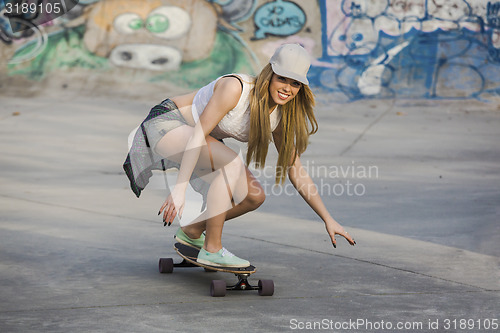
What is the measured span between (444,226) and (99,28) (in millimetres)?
9542

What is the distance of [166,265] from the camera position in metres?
4.57

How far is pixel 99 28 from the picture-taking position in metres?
14.0

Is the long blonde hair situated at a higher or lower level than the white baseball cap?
lower

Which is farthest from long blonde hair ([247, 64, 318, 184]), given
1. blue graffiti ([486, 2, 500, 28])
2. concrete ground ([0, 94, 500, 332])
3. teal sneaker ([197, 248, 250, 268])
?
blue graffiti ([486, 2, 500, 28])

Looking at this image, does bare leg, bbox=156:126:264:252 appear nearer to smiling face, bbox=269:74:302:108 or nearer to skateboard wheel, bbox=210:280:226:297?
skateboard wheel, bbox=210:280:226:297

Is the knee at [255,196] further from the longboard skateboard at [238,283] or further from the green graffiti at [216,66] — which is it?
the green graffiti at [216,66]

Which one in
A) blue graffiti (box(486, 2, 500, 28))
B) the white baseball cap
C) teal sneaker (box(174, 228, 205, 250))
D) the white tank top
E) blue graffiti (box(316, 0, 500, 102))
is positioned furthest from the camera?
blue graffiti (box(486, 2, 500, 28))

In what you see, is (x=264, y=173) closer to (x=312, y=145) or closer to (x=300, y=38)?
(x=312, y=145)

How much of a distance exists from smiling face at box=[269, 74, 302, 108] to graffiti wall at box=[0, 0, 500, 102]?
9663mm

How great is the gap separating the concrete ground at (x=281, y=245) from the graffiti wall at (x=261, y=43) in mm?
3670

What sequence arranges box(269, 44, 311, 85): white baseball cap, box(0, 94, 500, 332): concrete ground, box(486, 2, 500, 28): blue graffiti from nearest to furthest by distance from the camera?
box(0, 94, 500, 332): concrete ground < box(269, 44, 311, 85): white baseball cap < box(486, 2, 500, 28): blue graffiti

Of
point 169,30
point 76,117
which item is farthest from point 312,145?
point 169,30

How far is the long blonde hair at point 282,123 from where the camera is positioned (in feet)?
13.5

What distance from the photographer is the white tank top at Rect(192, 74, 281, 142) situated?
4160 millimetres
